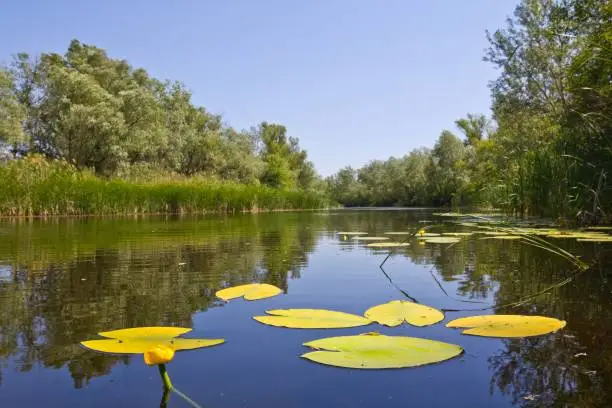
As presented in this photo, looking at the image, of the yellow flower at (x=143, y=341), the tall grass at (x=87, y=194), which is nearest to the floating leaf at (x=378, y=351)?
the yellow flower at (x=143, y=341)

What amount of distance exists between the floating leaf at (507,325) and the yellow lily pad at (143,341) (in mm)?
790

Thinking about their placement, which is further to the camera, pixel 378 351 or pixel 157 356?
pixel 378 351

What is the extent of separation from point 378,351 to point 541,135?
18998 mm

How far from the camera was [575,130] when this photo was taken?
6074 mm

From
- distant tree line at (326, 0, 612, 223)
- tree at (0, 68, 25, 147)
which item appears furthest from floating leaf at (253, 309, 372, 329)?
tree at (0, 68, 25, 147)

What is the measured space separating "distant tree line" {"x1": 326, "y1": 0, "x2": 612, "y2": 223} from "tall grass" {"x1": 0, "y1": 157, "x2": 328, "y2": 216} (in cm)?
943

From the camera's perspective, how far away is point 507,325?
4.98ft

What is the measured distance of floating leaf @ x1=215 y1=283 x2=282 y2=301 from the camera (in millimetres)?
2094

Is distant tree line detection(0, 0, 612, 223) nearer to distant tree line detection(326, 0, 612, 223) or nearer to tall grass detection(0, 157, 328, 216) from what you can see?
distant tree line detection(326, 0, 612, 223)

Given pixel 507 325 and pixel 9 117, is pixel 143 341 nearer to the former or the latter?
pixel 507 325

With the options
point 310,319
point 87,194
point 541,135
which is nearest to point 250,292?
point 310,319

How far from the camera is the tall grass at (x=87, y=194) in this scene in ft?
38.9

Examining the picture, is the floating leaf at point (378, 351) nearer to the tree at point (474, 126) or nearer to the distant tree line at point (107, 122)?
the distant tree line at point (107, 122)

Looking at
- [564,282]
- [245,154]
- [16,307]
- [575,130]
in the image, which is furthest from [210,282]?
[245,154]
